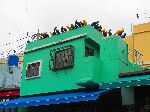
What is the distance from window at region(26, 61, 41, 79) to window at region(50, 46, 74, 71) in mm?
1361

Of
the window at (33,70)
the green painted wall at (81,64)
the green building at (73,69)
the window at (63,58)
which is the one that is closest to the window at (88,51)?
the green building at (73,69)

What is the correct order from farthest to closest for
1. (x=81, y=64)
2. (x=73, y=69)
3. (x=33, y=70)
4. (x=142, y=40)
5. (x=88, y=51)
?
(x=142, y=40)
(x=33, y=70)
(x=88, y=51)
(x=73, y=69)
(x=81, y=64)

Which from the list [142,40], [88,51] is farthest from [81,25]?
[142,40]

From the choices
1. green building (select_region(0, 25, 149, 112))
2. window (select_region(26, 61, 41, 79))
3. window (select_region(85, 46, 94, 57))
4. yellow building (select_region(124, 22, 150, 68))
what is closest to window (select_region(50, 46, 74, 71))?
green building (select_region(0, 25, 149, 112))

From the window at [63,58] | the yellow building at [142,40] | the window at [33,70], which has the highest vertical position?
the yellow building at [142,40]

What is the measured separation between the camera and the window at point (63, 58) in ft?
55.9

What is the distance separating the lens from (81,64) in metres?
16.4

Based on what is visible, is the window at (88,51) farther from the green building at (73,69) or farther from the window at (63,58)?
the window at (63,58)

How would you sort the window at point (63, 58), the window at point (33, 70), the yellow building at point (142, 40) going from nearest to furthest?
the window at point (63, 58), the window at point (33, 70), the yellow building at point (142, 40)

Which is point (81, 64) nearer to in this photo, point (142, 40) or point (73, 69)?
point (73, 69)

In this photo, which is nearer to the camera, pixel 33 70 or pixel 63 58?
pixel 63 58

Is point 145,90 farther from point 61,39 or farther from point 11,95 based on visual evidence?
point 11,95

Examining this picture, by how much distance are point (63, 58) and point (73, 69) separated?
1.07 m

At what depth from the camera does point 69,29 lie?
1816cm
